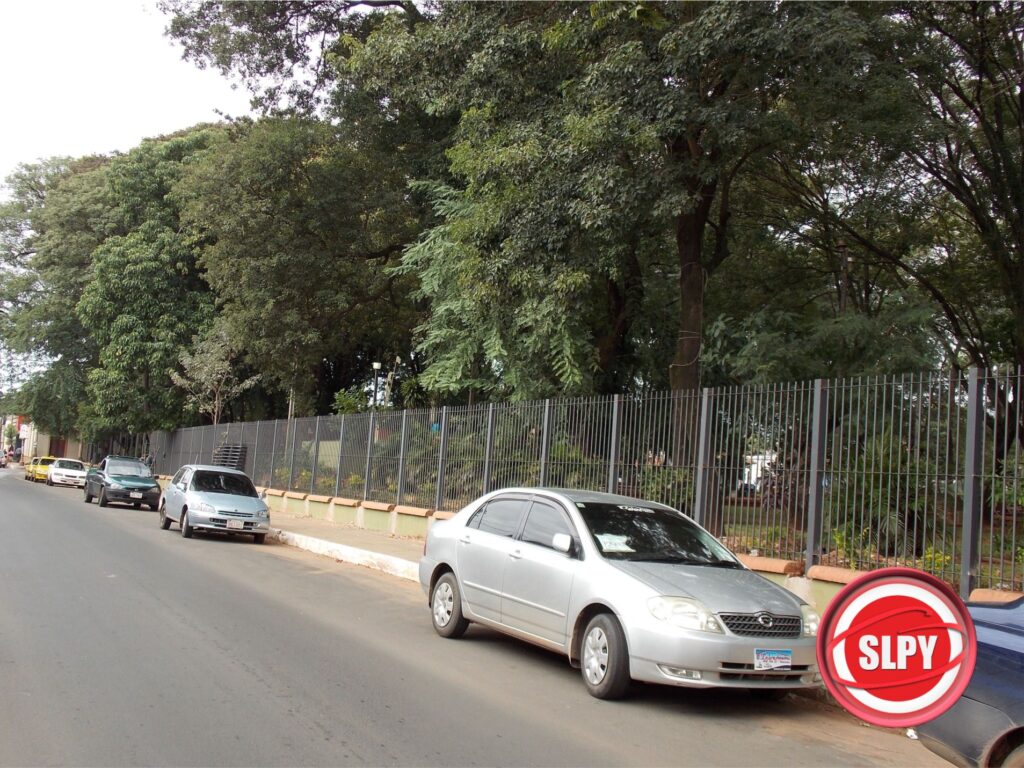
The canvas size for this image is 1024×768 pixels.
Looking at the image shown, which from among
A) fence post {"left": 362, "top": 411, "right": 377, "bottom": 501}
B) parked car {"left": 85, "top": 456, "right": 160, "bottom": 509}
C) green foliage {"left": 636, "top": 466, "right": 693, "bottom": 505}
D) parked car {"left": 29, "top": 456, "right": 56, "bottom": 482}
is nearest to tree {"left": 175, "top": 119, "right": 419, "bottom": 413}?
parked car {"left": 85, "top": 456, "right": 160, "bottom": 509}

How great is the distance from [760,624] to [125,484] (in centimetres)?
2403

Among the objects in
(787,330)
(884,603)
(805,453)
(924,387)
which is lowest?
(884,603)

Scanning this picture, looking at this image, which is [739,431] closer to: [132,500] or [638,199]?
[638,199]

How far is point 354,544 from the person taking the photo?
655 inches

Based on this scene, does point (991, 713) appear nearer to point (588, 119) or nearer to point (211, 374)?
point (588, 119)

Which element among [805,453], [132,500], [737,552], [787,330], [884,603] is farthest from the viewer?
[132,500]

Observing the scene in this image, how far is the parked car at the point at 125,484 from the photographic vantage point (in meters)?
25.9

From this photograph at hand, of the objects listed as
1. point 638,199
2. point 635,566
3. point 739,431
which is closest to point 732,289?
point 638,199

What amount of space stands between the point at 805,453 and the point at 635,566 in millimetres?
4132

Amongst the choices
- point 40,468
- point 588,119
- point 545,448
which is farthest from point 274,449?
point 40,468

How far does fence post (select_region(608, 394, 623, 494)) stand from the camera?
12781 mm

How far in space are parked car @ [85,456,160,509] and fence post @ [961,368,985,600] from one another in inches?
940

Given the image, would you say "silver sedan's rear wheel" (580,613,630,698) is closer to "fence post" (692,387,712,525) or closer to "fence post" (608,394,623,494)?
"fence post" (692,387,712,525)

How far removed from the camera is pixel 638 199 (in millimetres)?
13188
